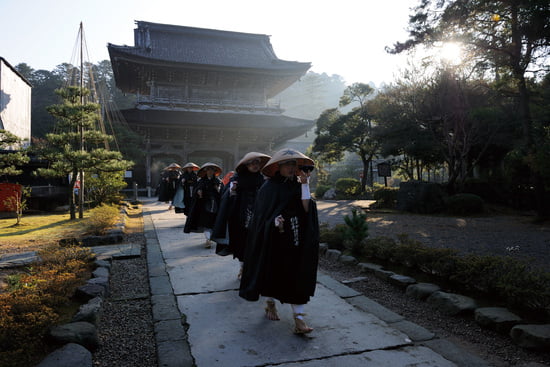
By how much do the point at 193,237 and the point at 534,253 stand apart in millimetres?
6960

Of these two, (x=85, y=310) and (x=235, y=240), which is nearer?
(x=85, y=310)

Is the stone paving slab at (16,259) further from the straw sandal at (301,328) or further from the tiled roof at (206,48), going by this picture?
the tiled roof at (206,48)

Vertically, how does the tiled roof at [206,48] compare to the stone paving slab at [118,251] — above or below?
above

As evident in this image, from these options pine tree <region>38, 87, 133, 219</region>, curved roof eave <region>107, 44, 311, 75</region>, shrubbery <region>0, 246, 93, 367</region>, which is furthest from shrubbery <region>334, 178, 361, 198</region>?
shrubbery <region>0, 246, 93, 367</region>

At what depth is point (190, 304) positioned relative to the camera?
414 centimetres

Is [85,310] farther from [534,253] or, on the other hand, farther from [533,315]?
[534,253]

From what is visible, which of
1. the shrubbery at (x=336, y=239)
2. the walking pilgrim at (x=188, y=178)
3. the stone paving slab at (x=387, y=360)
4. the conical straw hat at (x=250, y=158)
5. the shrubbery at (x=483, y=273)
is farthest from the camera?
the walking pilgrim at (x=188, y=178)

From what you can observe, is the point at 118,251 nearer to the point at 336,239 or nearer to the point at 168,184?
the point at 336,239

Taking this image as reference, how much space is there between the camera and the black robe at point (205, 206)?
7.11 m

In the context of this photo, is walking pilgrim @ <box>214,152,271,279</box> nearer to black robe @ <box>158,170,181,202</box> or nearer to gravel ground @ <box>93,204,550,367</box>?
gravel ground @ <box>93,204,550,367</box>

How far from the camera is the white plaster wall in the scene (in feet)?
58.4

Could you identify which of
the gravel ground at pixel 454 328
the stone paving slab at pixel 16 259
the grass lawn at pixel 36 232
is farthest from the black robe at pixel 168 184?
the gravel ground at pixel 454 328

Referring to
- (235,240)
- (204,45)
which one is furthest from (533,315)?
(204,45)

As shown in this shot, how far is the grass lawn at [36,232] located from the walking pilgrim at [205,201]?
9.40 feet
